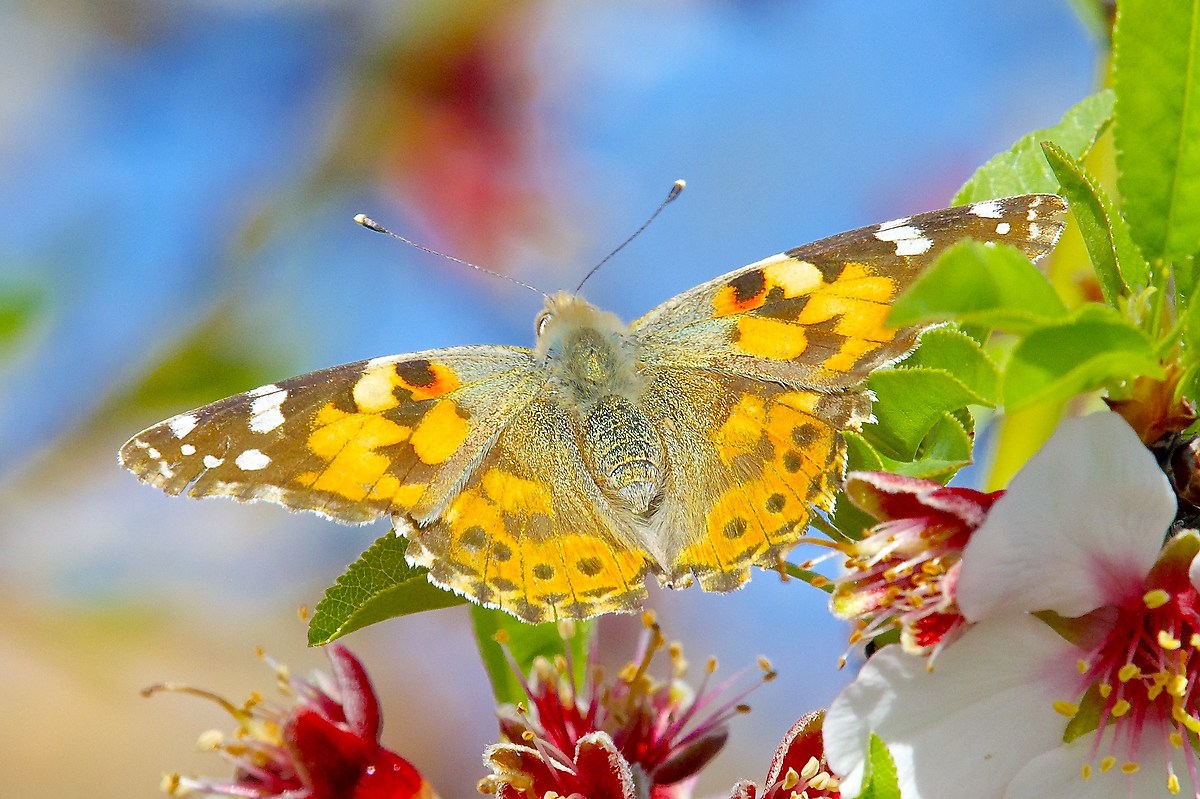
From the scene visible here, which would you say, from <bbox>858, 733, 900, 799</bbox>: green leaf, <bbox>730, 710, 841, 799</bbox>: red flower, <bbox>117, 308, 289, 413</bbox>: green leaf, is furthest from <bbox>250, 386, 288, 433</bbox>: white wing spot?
<bbox>117, 308, 289, 413</bbox>: green leaf

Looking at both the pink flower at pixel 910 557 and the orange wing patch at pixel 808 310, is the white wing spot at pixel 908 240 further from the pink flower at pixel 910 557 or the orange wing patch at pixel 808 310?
the pink flower at pixel 910 557

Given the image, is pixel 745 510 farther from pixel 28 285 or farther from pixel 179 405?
pixel 28 285

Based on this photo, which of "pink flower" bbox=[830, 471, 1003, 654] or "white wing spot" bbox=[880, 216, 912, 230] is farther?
"white wing spot" bbox=[880, 216, 912, 230]

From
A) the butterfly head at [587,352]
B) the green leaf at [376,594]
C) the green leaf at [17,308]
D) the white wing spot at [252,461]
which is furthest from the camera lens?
the green leaf at [17,308]

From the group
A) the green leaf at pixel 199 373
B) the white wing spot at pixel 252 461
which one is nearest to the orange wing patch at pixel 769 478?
the white wing spot at pixel 252 461

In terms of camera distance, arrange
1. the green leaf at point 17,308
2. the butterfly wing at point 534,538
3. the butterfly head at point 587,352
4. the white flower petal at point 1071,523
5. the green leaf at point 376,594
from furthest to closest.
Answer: the green leaf at point 17,308 → the butterfly head at point 587,352 → the butterfly wing at point 534,538 → the green leaf at point 376,594 → the white flower petal at point 1071,523

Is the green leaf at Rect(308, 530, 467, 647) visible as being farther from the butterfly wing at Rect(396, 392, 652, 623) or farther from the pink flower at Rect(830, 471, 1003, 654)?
the pink flower at Rect(830, 471, 1003, 654)

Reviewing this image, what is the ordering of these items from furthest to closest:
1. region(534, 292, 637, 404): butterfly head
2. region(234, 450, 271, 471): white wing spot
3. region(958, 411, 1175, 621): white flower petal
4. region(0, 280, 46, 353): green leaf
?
region(0, 280, 46, 353): green leaf
region(534, 292, 637, 404): butterfly head
region(234, 450, 271, 471): white wing spot
region(958, 411, 1175, 621): white flower petal

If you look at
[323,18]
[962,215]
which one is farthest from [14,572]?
[962,215]
